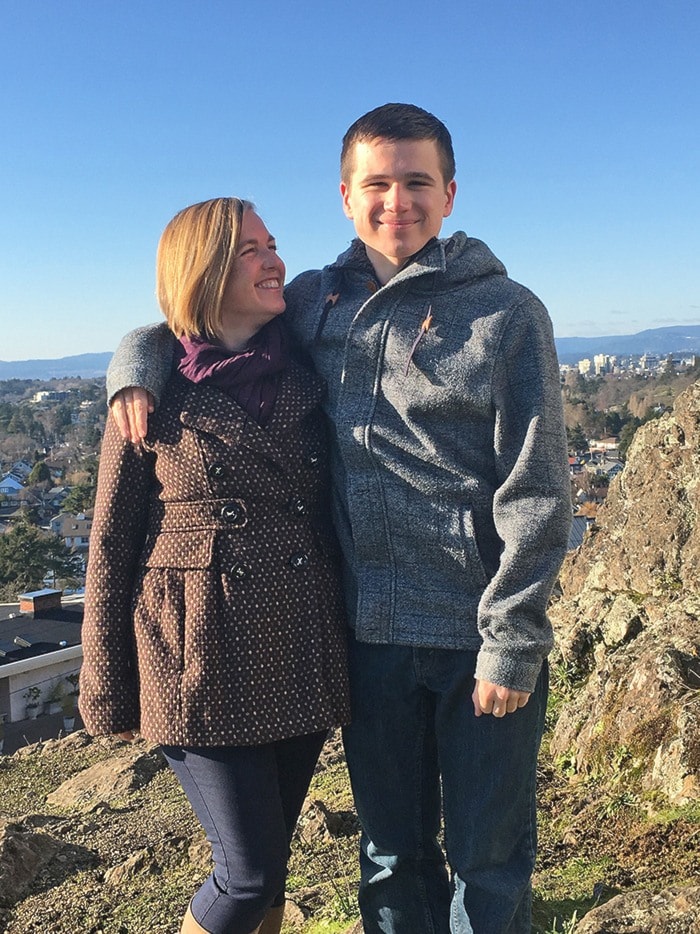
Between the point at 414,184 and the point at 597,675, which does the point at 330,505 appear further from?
the point at 597,675

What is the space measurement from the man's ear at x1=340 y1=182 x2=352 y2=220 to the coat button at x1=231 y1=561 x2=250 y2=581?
0.74 m

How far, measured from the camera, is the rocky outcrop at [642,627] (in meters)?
2.75

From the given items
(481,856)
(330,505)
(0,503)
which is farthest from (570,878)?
(0,503)

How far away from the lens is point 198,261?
6.14 ft

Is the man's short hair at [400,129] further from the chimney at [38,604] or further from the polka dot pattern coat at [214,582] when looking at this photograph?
the chimney at [38,604]

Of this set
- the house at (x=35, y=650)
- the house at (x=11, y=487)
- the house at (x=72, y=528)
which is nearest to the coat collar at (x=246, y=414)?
the house at (x=35, y=650)

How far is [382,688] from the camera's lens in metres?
1.84

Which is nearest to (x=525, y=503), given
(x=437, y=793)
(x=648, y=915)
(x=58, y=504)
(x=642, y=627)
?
(x=437, y=793)

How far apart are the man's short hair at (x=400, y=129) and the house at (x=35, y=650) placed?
10.7 meters

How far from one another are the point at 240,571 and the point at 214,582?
5cm

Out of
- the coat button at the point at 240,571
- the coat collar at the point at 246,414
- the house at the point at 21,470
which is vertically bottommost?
the house at the point at 21,470

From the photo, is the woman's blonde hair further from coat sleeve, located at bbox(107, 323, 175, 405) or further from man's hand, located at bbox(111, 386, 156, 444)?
man's hand, located at bbox(111, 386, 156, 444)

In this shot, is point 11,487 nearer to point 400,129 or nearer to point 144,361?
point 144,361

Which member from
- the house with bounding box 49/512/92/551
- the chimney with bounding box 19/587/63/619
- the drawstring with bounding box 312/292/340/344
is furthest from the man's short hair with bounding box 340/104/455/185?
the house with bounding box 49/512/92/551
